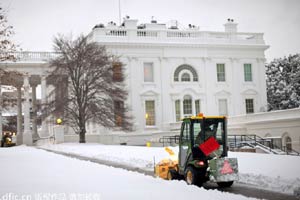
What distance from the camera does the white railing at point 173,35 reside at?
54.6m

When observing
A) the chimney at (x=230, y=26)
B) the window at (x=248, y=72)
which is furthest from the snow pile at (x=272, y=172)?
the chimney at (x=230, y=26)

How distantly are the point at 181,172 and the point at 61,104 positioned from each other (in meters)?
31.2

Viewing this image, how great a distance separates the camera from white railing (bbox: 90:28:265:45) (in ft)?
179

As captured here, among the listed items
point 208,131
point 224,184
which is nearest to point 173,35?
point 208,131

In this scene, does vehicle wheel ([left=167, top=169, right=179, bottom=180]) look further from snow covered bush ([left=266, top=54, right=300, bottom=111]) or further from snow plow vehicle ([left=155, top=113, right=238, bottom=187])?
snow covered bush ([left=266, top=54, right=300, bottom=111])

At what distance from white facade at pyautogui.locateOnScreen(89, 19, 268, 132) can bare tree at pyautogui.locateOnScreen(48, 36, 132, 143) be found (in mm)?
7345

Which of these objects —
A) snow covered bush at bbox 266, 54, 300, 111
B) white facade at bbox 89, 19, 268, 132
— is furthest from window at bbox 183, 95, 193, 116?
snow covered bush at bbox 266, 54, 300, 111

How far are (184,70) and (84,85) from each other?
16.1 m

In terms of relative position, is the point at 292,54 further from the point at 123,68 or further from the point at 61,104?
the point at 61,104

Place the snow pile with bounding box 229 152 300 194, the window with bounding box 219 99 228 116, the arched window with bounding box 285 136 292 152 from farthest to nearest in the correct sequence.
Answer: the window with bounding box 219 99 228 116 < the arched window with bounding box 285 136 292 152 < the snow pile with bounding box 229 152 300 194

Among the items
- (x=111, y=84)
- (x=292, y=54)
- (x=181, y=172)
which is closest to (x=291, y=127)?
(x=111, y=84)

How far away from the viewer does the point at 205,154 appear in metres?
13.7

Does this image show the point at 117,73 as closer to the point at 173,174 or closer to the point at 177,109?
the point at 177,109

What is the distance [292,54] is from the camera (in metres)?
70.4
